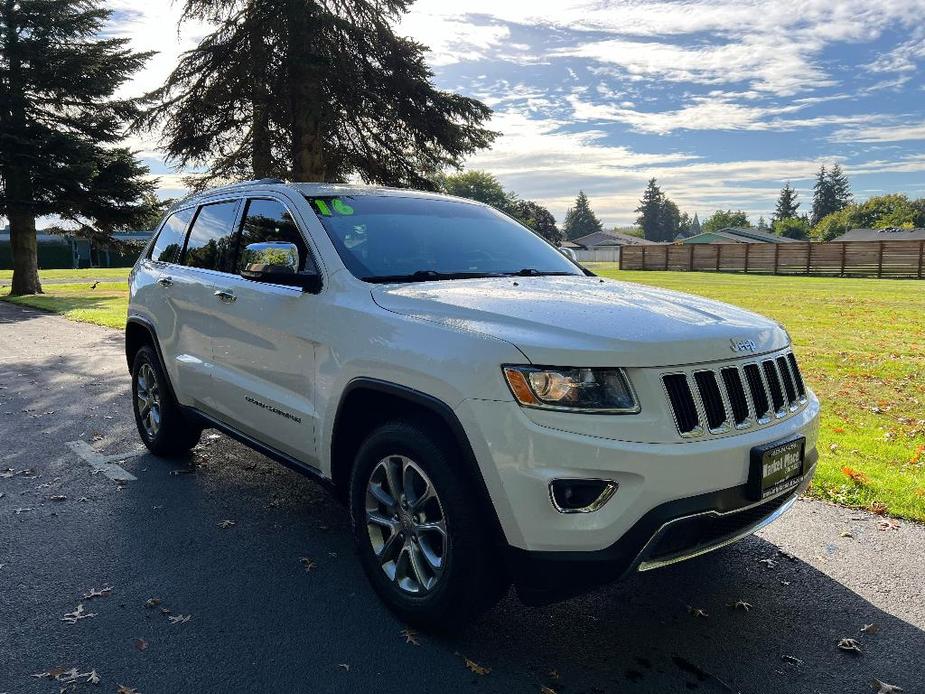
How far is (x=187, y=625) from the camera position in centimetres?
318

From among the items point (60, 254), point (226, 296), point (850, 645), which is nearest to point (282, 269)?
point (226, 296)

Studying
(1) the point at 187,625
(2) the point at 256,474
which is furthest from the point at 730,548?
(2) the point at 256,474

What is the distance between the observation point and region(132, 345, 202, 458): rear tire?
540 centimetres

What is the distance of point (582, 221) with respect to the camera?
153875 mm

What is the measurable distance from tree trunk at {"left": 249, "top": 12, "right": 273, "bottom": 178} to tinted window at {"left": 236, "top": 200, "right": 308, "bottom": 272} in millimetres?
11141

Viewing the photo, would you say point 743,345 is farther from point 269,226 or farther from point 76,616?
point 76,616

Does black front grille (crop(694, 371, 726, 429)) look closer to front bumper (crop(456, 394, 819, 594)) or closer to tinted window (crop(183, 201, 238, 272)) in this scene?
front bumper (crop(456, 394, 819, 594))

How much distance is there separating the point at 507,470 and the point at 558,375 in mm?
388

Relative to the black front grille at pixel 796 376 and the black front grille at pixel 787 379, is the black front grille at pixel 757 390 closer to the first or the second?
the black front grille at pixel 787 379

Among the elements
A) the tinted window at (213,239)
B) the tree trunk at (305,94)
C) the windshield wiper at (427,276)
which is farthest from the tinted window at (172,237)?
the tree trunk at (305,94)

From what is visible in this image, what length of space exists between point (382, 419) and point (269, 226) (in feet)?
5.22

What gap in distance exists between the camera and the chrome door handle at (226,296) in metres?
4.32

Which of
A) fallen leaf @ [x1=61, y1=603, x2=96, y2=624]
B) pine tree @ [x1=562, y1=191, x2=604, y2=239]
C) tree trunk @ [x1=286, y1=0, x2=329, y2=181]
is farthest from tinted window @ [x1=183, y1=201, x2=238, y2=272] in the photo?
pine tree @ [x1=562, y1=191, x2=604, y2=239]

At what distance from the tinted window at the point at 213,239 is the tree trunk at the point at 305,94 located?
9843 millimetres
